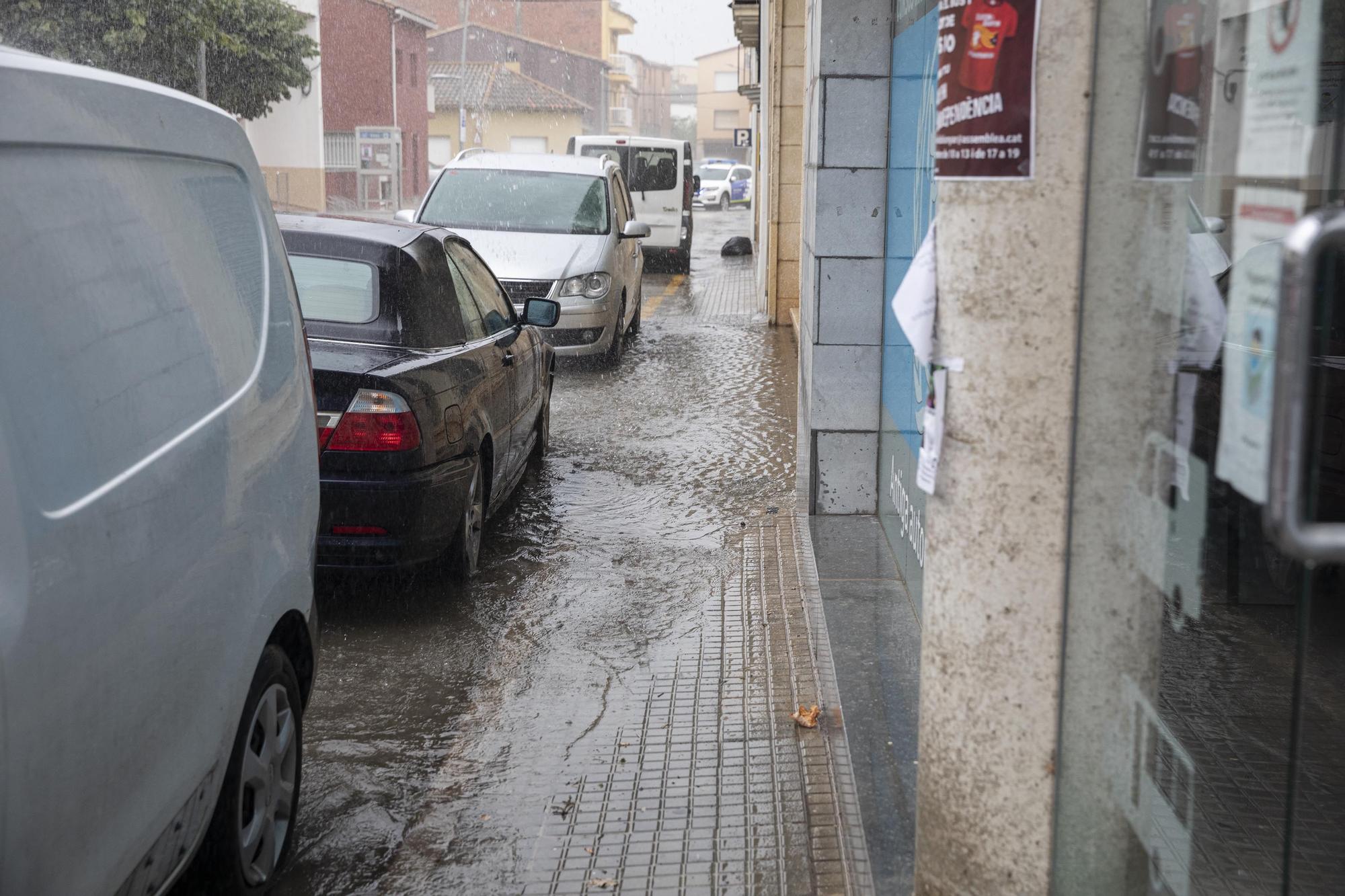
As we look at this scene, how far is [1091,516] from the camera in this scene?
8.83 feet

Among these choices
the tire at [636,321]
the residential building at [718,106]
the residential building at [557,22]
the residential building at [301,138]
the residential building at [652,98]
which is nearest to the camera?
the tire at [636,321]

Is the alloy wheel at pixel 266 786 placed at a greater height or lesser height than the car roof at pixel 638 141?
lesser

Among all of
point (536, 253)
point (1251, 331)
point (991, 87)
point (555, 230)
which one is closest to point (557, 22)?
point (555, 230)

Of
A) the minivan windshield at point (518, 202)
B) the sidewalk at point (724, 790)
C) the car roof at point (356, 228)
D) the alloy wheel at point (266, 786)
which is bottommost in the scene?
the sidewalk at point (724, 790)

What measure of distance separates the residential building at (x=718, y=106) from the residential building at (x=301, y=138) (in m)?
65.9

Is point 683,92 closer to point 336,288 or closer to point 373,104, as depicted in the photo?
point 373,104

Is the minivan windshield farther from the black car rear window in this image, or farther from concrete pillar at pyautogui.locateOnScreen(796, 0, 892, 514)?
the black car rear window

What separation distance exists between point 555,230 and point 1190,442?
10.4m

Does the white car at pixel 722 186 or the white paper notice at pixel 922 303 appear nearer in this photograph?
the white paper notice at pixel 922 303

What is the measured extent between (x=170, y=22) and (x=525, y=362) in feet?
108

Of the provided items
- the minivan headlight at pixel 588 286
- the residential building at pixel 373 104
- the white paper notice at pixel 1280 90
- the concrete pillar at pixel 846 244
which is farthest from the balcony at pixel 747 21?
the residential building at pixel 373 104

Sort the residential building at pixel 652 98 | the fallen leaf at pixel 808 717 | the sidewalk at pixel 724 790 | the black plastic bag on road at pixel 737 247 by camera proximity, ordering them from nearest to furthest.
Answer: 1. the sidewalk at pixel 724 790
2. the fallen leaf at pixel 808 717
3. the black plastic bag on road at pixel 737 247
4. the residential building at pixel 652 98

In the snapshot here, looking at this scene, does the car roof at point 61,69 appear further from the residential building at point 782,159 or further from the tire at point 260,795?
the residential building at point 782,159

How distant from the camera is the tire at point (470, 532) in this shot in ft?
19.0
